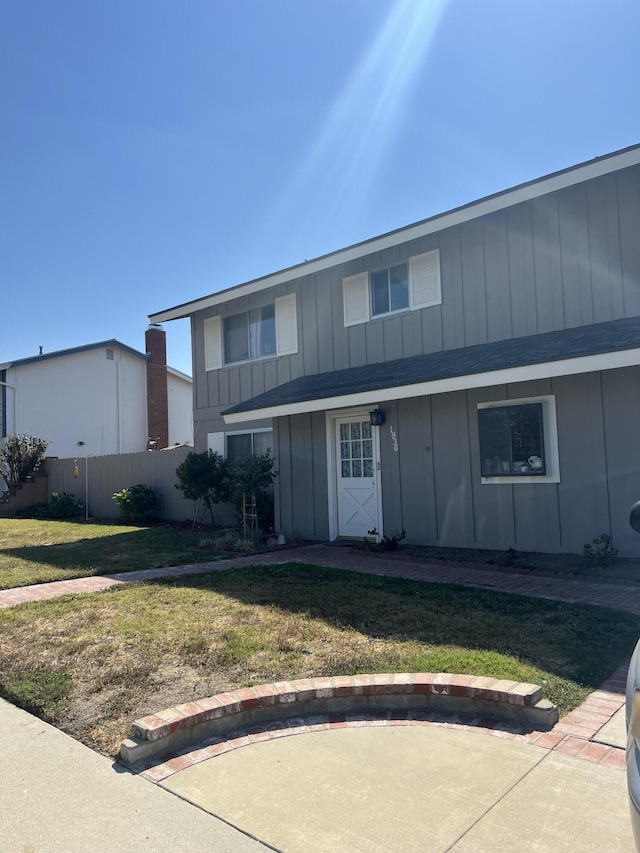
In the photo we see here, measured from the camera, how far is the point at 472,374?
830 cm

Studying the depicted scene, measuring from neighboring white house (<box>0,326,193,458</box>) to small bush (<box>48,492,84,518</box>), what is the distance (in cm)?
476

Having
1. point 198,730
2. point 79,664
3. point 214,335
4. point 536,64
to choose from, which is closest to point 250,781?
point 198,730

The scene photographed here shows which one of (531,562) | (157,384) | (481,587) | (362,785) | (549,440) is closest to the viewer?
(362,785)

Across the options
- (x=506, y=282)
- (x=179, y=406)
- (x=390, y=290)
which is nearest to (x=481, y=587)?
(x=506, y=282)

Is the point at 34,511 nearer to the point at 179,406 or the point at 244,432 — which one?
the point at 179,406

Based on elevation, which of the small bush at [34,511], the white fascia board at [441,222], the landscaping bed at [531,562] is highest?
the white fascia board at [441,222]

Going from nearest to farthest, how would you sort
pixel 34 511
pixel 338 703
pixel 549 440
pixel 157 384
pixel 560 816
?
pixel 560 816 → pixel 338 703 → pixel 549 440 → pixel 34 511 → pixel 157 384

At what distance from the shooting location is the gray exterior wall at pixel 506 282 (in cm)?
885

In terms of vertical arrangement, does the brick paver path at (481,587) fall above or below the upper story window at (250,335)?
below

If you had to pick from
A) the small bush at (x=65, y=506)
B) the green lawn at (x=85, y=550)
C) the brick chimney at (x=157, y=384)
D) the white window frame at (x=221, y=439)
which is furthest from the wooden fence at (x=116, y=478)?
the brick chimney at (x=157, y=384)

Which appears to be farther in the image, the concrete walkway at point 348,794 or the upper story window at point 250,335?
the upper story window at point 250,335

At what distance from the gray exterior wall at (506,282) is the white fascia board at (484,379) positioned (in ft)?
5.29

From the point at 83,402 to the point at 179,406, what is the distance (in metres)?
4.02

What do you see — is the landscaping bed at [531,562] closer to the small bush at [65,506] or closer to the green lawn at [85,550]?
the green lawn at [85,550]
